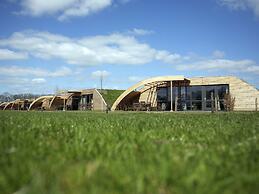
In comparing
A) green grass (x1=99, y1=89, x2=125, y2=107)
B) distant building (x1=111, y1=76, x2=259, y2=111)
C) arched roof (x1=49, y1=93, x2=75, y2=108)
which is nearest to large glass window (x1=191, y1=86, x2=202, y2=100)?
distant building (x1=111, y1=76, x2=259, y2=111)

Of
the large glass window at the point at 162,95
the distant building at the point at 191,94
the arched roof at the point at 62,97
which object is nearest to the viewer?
Result: the distant building at the point at 191,94

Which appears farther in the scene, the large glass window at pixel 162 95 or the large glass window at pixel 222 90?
the large glass window at pixel 162 95

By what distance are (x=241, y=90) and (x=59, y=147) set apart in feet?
156

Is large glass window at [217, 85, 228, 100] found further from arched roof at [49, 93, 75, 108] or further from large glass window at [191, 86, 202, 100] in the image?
arched roof at [49, 93, 75, 108]

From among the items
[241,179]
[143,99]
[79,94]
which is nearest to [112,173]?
[241,179]

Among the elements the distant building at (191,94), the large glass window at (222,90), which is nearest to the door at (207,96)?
the distant building at (191,94)

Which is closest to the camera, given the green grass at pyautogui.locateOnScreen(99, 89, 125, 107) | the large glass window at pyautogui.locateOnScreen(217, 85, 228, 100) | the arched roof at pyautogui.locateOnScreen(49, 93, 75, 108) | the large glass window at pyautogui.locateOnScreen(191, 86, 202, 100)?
the large glass window at pyautogui.locateOnScreen(217, 85, 228, 100)

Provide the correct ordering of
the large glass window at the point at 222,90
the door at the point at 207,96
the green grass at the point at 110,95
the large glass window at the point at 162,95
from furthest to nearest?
the green grass at the point at 110,95, the large glass window at the point at 162,95, the door at the point at 207,96, the large glass window at the point at 222,90

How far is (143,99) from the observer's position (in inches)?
2371

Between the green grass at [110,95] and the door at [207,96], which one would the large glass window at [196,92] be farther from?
the green grass at [110,95]

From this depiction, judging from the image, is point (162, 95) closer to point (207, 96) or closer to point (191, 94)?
point (191, 94)

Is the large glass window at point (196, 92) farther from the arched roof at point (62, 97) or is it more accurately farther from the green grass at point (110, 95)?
the arched roof at point (62, 97)

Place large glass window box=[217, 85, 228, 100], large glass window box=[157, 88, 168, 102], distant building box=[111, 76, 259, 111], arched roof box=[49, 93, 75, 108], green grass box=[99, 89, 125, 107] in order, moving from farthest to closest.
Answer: arched roof box=[49, 93, 75, 108]
green grass box=[99, 89, 125, 107]
large glass window box=[157, 88, 168, 102]
large glass window box=[217, 85, 228, 100]
distant building box=[111, 76, 259, 111]

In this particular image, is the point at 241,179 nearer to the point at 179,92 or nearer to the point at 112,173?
the point at 112,173
